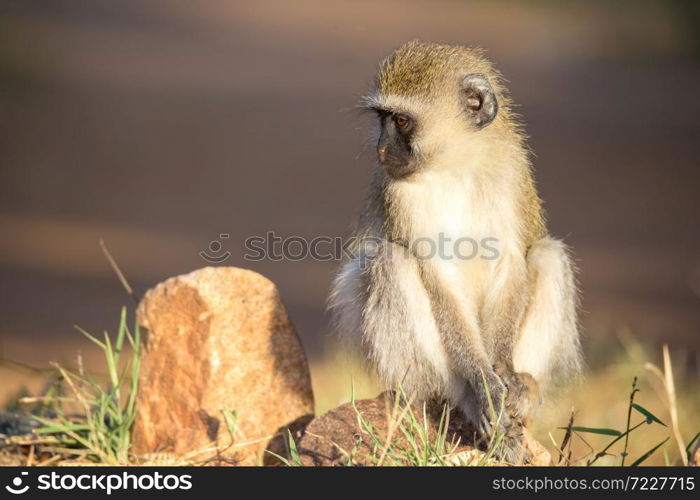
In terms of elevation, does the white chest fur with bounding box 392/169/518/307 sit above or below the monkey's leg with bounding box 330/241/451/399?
above

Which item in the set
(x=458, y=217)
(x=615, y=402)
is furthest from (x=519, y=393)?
(x=615, y=402)

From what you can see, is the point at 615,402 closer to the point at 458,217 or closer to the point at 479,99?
the point at 458,217

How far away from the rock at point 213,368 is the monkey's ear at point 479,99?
4.22ft

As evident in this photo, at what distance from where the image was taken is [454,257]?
5051mm

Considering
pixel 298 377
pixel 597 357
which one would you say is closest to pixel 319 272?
pixel 597 357

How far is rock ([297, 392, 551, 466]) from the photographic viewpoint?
4.33 m

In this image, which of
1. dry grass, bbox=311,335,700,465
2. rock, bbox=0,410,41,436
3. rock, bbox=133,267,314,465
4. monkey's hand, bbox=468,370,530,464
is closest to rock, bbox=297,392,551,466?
monkey's hand, bbox=468,370,530,464

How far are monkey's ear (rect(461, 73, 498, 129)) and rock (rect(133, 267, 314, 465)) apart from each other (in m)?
1.29

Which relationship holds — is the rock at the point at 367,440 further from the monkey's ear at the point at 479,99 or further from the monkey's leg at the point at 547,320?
the monkey's ear at the point at 479,99

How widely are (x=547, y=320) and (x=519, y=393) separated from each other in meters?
0.44

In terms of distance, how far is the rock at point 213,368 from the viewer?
4980 mm

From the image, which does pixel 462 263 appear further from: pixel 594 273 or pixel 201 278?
pixel 594 273

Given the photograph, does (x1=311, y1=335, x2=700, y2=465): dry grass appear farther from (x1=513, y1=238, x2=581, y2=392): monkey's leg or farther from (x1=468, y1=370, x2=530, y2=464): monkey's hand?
(x1=468, y1=370, x2=530, y2=464): monkey's hand
